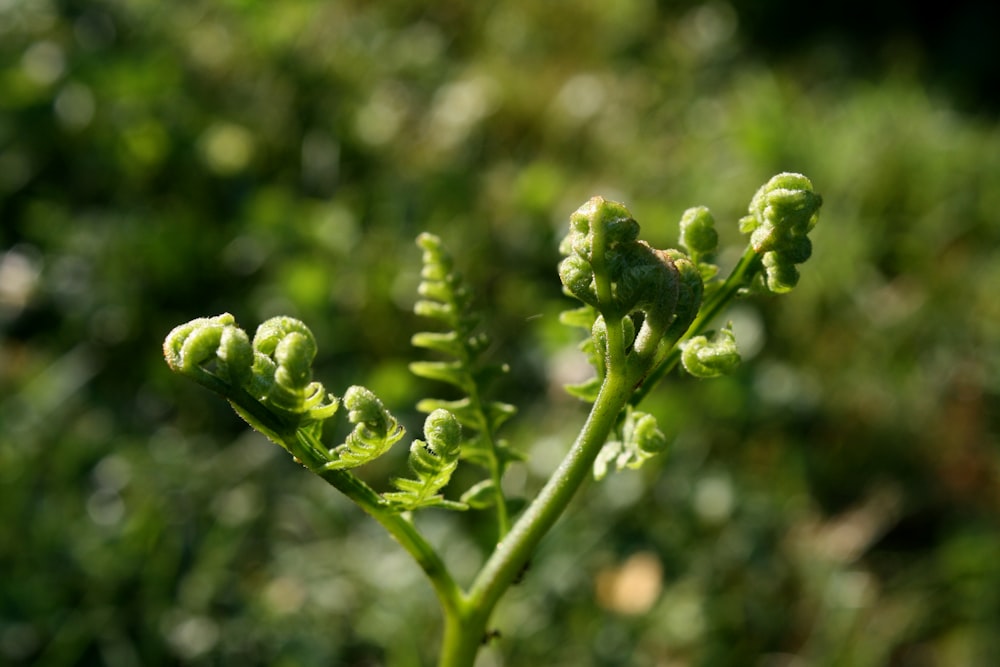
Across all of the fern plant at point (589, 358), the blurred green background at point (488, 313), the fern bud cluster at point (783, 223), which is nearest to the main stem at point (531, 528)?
the fern plant at point (589, 358)

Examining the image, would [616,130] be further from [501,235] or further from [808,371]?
[808,371]

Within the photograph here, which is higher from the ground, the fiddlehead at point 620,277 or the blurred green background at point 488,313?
the fiddlehead at point 620,277

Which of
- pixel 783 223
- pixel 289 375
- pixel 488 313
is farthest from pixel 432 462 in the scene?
pixel 488 313

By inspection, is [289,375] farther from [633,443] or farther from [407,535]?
[633,443]

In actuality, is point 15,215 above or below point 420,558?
below

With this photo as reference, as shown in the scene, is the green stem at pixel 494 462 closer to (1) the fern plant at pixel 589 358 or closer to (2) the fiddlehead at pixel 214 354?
(1) the fern plant at pixel 589 358

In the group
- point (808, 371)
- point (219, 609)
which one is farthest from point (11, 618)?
point (808, 371)
